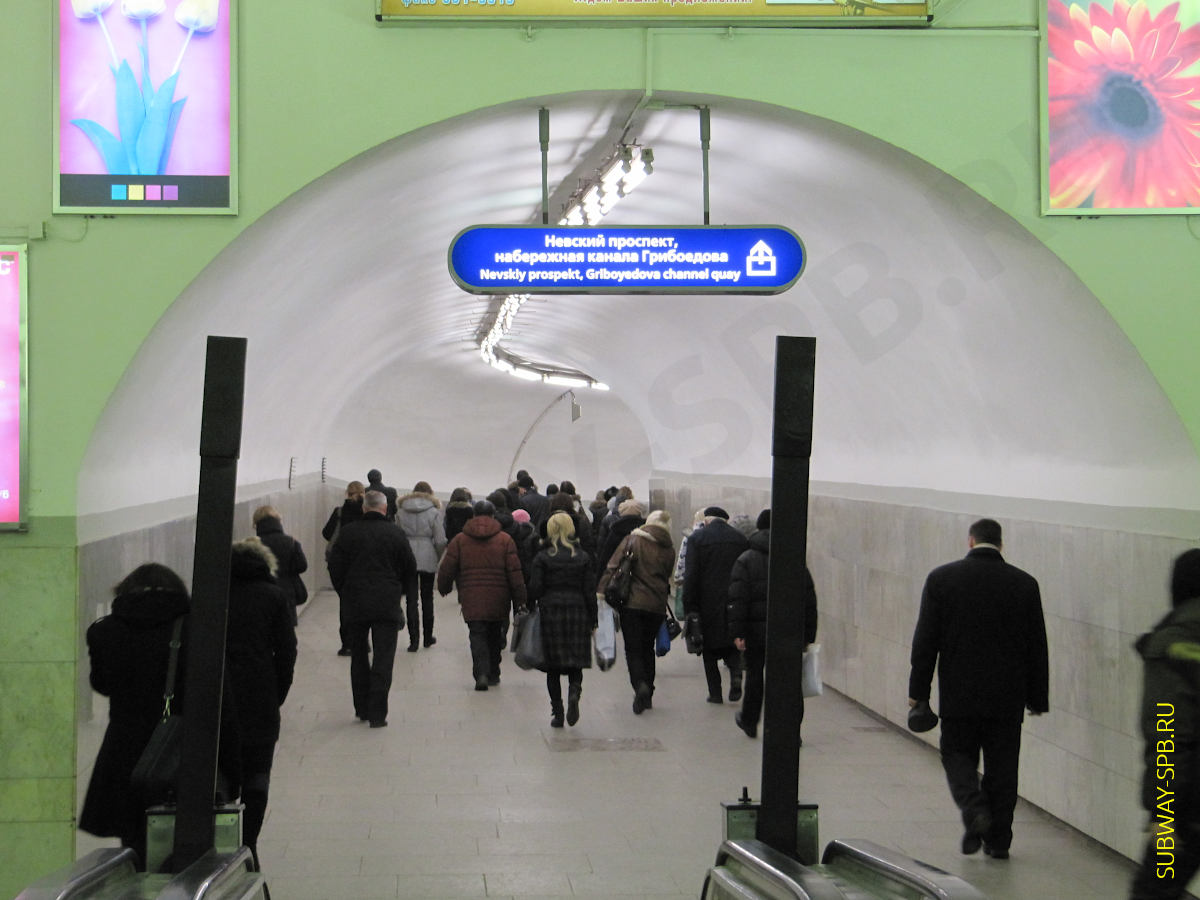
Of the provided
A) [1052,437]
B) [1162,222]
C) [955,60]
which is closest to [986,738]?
[1052,437]

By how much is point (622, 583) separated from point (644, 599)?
0.82ft

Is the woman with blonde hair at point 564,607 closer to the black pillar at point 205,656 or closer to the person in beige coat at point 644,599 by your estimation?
the person in beige coat at point 644,599

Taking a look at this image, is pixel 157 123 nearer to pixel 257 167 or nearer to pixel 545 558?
pixel 257 167

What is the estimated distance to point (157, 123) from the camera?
7094 mm

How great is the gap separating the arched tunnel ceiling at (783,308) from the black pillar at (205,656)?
2347 millimetres

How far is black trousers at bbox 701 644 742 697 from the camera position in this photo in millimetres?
11852

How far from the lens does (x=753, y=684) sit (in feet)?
34.7

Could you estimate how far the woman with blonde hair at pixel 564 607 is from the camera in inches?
437

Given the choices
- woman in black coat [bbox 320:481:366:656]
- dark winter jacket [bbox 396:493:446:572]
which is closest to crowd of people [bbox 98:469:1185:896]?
woman in black coat [bbox 320:481:366:656]

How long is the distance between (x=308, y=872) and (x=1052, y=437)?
15.7 ft

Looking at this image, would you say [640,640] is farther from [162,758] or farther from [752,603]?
[162,758]

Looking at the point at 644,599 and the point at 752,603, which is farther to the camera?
the point at 644,599

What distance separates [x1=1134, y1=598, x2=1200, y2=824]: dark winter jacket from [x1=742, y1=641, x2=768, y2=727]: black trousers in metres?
5.01

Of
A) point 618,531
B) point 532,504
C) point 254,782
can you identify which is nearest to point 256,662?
point 254,782
